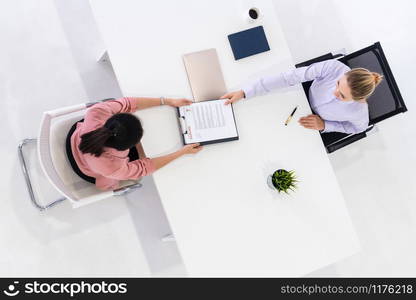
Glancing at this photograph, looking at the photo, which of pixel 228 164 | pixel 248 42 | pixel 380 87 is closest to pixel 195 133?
pixel 228 164

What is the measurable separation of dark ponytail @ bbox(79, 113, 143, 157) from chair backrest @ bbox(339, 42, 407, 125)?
1279 millimetres

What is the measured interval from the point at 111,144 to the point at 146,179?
1.09m

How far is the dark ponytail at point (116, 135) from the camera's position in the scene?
4.42 ft

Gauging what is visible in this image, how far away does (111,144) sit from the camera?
4.50 feet

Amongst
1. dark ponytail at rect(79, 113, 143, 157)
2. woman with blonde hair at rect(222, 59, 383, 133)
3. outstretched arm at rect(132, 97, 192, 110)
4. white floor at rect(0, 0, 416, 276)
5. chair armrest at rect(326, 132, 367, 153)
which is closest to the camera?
dark ponytail at rect(79, 113, 143, 157)

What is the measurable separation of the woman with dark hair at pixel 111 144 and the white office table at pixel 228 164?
0.06 m

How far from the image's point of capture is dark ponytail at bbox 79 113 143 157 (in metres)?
1.35

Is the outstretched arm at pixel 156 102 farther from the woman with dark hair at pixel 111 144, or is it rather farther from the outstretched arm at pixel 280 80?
the outstretched arm at pixel 280 80

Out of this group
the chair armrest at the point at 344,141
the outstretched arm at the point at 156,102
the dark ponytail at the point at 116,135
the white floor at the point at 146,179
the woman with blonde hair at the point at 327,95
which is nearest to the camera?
the dark ponytail at the point at 116,135

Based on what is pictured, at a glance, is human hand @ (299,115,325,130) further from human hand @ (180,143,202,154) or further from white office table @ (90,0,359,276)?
human hand @ (180,143,202,154)

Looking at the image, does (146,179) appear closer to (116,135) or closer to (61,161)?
(61,161)

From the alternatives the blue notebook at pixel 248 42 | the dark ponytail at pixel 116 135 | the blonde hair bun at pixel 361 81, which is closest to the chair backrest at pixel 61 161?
the dark ponytail at pixel 116 135

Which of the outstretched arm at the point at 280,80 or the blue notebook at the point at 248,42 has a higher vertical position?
the blue notebook at the point at 248,42

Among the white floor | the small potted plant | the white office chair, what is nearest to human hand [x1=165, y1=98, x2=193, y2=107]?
the white office chair
